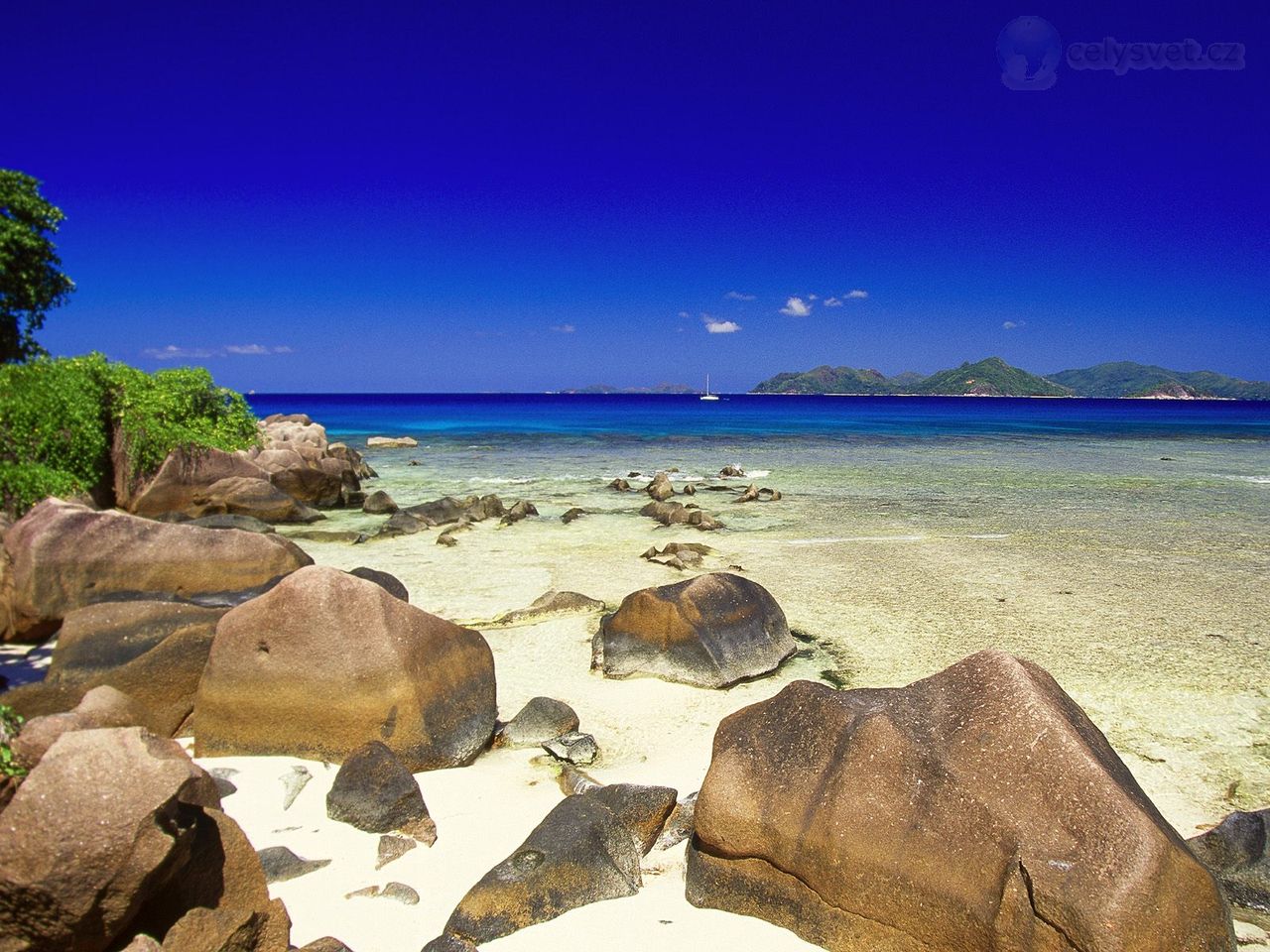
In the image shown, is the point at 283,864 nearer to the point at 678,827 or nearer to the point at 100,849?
the point at 100,849

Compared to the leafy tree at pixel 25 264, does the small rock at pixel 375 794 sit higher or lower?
lower

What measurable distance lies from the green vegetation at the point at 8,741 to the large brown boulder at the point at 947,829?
2.97 m

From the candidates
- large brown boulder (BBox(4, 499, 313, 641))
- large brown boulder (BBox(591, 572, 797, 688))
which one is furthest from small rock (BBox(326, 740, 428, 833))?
large brown boulder (BBox(4, 499, 313, 641))

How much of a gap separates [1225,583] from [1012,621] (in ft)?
13.7

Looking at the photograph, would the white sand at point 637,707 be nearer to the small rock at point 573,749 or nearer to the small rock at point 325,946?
the small rock at point 573,749

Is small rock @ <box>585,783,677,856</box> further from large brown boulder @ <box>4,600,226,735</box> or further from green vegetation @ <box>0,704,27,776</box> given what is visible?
large brown boulder @ <box>4,600,226,735</box>

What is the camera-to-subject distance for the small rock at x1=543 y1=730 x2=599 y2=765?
5957mm

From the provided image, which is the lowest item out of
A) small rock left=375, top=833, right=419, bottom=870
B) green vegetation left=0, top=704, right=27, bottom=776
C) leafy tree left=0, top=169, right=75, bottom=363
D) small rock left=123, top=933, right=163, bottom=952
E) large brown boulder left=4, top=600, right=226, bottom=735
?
small rock left=375, top=833, right=419, bottom=870

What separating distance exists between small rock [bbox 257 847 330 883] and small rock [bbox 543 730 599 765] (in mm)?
1910

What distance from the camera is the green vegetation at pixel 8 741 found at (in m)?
3.20

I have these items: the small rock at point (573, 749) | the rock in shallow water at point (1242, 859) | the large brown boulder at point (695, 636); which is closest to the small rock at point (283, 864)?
the small rock at point (573, 749)

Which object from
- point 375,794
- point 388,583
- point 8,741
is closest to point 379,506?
point 388,583

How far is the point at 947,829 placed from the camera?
356 cm

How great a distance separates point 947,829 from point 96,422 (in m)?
16.6
